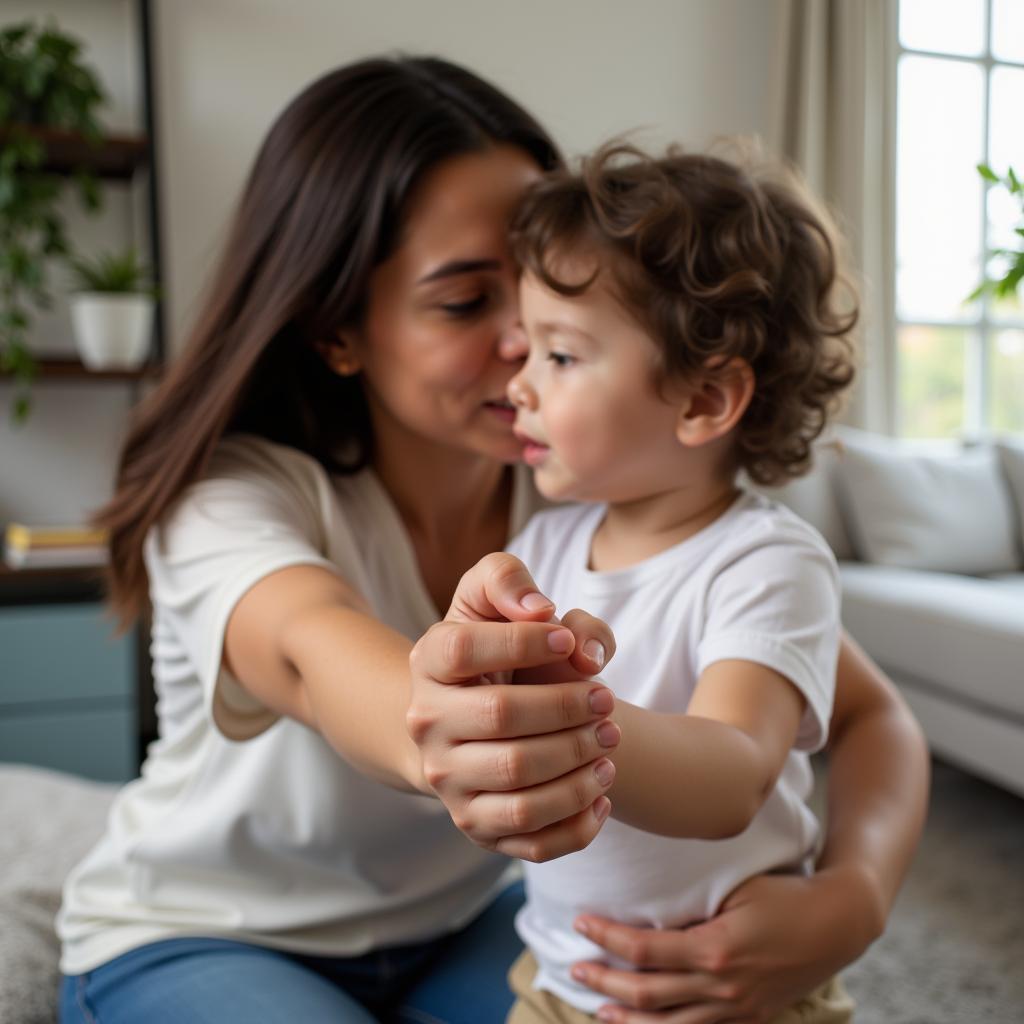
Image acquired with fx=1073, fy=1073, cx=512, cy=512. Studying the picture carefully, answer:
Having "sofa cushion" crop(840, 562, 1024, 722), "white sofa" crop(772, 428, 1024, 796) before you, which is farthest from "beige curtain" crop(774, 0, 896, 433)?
"sofa cushion" crop(840, 562, 1024, 722)

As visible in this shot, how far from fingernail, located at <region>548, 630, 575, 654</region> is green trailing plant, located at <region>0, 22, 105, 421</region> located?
274cm

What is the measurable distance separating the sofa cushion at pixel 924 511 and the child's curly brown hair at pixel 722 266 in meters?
2.51

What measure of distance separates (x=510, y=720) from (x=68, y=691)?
8.47 ft

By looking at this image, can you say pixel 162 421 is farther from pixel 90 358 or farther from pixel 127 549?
pixel 90 358

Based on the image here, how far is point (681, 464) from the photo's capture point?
1007 millimetres

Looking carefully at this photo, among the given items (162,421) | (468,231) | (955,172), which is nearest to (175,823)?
→ (162,421)

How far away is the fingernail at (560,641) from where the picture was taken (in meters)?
0.54

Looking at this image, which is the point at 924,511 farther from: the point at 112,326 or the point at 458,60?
the point at 112,326

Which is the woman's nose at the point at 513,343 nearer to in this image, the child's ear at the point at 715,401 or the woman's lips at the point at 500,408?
the woman's lips at the point at 500,408

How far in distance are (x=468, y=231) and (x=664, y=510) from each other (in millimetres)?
379

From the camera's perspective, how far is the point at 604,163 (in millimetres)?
1082

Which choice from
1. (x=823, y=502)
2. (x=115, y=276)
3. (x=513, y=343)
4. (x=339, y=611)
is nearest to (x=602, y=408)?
(x=513, y=343)

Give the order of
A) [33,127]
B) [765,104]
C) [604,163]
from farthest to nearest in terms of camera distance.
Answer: [765,104], [33,127], [604,163]

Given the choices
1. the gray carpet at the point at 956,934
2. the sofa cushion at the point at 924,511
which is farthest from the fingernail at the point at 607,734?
the sofa cushion at the point at 924,511
